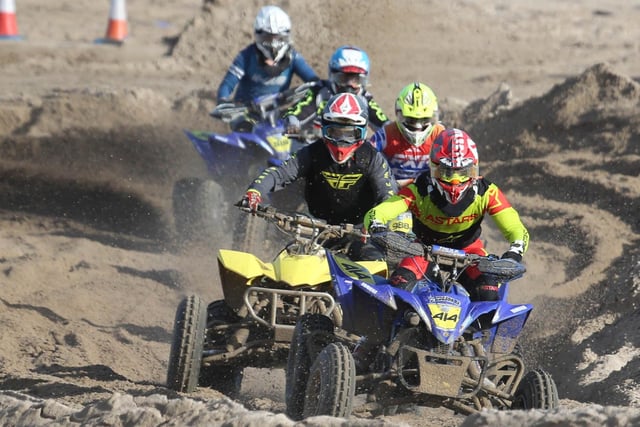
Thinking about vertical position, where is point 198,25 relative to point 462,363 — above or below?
above

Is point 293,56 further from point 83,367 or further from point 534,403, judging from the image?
point 534,403

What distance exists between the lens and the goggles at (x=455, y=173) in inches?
273

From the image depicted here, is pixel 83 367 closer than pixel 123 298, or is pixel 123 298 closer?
pixel 83 367

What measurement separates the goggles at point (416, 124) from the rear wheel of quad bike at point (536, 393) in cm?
409

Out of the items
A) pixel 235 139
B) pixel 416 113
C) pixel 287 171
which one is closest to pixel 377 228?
pixel 287 171

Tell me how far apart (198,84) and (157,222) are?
6.39 metres

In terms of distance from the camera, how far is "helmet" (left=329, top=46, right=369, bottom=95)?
11.4 m

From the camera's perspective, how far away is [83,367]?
26.0 ft

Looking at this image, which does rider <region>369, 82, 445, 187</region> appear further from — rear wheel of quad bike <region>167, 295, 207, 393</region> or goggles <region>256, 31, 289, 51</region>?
rear wheel of quad bike <region>167, 295, 207, 393</region>

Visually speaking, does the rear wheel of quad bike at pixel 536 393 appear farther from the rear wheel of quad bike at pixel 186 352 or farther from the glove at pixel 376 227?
the rear wheel of quad bike at pixel 186 352

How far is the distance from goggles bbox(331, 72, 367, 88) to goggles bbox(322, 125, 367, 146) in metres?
2.97

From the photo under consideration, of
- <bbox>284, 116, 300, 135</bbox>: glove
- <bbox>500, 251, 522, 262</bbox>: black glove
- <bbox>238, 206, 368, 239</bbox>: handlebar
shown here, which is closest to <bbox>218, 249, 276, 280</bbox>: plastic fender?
<bbox>238, 206, 368, 239</bbox>: handlebar

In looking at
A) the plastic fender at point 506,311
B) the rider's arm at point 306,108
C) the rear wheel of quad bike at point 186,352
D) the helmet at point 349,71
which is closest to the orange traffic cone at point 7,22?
the rider's arm at point 306,108

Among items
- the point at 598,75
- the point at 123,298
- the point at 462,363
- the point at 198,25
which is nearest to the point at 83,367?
the point at 123,298
